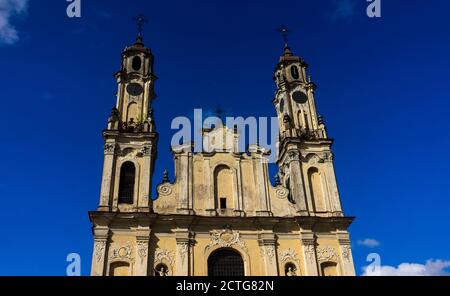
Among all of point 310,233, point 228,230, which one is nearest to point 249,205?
point 228,230

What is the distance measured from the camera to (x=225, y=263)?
81.3 ft

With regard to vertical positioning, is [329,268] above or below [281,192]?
below

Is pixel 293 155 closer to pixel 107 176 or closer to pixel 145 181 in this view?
pixel 145 181

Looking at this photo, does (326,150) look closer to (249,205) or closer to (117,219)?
(249,205)

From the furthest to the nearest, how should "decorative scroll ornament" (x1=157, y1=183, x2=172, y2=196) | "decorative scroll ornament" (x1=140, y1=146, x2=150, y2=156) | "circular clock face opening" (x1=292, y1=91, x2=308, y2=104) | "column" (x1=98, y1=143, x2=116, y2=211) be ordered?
"circular clock face opening" (x1=292, y1=91, x2=308, y2=104)
"decorative scroll ornament" (x1=140, y1=146, x2=150, y2=156)
"decorative scroll ornament" (x1=157, y1=183, x2=172, y2=196)
"column" (x1=98, y1=143, x2=116, y2=211)

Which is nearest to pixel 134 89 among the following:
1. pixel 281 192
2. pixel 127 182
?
pixel 127 182

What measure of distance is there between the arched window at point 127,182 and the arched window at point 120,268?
378 centimetres

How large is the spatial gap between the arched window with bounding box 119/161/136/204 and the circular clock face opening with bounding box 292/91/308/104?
→ 519 inches

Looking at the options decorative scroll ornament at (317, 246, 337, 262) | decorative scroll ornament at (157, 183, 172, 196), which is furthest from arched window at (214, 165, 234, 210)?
decorative scroll ornament at (317, 246, 337, 262)

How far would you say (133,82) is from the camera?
31.2m

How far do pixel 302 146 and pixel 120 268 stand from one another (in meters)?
14.1

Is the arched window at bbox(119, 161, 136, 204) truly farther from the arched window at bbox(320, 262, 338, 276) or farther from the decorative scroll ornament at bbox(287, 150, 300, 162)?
the arched window at bbox(320, 262, 338, 276)

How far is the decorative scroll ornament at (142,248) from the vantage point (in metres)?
23.8

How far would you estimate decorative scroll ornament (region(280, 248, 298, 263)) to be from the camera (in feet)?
81.9
